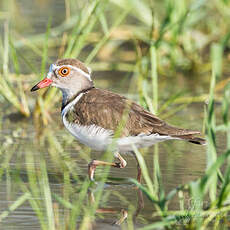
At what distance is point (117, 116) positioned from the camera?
691cm

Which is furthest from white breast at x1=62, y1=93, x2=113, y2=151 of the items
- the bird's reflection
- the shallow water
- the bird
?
the bird's reflection

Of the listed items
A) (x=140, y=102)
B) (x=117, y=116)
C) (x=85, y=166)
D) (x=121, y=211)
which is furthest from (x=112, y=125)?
(x=140, y=102)

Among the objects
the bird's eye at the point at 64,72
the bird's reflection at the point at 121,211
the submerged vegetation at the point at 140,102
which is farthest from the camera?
the bird's eye at the point at 64,72

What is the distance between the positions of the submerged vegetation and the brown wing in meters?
0.50

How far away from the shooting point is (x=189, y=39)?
11.6 meters

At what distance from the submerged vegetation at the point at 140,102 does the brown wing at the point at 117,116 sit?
50 centimetres

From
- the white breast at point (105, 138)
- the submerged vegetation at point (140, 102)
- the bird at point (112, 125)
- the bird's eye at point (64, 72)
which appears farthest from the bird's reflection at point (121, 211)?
the bird's eye at point (64, 72)

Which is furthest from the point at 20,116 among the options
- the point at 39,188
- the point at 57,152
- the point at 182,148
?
the point at 39,188

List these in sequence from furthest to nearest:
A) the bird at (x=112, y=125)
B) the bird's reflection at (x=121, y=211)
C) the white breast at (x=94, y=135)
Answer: the white breast at (x=94, y=135) < the bird at (x=112, y=125) < the bird's reflection at (x=121, y=211)

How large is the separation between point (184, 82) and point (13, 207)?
5.93m

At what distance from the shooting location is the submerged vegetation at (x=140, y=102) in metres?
5.34

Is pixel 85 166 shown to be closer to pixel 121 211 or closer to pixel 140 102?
pixel 140 102

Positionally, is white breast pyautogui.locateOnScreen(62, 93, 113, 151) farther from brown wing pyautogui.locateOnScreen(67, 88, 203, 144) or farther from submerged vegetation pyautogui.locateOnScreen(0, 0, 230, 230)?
submerged vegetation pyautogui.locateOnScreen(0, 0, 230, 230)

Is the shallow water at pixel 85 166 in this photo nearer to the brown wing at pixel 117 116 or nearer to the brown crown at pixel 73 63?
the brown wing at pixel 117 116
